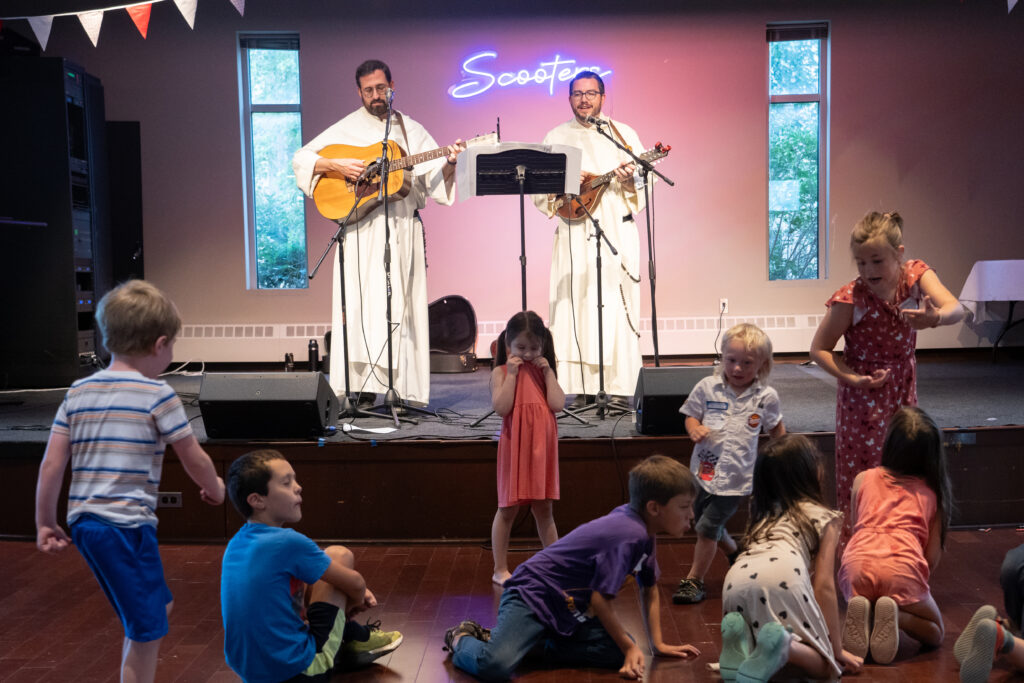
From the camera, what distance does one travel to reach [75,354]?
22.8ft

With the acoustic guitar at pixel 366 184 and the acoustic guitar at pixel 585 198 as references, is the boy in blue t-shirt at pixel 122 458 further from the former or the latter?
the acoustic guitar at pixel 585 198

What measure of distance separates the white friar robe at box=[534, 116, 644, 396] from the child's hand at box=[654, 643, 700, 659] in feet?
8.43

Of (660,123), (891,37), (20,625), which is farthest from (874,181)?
(20,625)

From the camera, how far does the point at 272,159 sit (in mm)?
8500

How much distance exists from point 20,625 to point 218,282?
5326 mm

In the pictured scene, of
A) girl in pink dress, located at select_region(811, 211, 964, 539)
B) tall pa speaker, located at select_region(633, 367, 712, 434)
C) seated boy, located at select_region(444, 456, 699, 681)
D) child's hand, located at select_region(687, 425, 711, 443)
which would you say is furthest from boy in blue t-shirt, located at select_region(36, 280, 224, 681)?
tall pa speaker, located at select_region(633, 367, 712, 434)

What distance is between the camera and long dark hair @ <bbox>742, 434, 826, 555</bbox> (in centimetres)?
271

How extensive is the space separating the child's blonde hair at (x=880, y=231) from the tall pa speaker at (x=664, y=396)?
1257 mm

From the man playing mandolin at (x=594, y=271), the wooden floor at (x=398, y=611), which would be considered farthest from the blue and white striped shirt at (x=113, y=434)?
the man playing mandolin at (x=594, y=271)

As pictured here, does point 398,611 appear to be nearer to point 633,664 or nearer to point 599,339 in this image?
point 633,664

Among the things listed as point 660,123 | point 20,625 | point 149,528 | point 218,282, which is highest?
point 660,123

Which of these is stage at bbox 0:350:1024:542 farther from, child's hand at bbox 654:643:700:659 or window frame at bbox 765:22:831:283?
window frame at bbox 765:22:831:283

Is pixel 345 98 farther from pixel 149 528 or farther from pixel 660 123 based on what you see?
pixel 149 528

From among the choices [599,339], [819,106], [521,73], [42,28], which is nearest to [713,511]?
[599,339]
